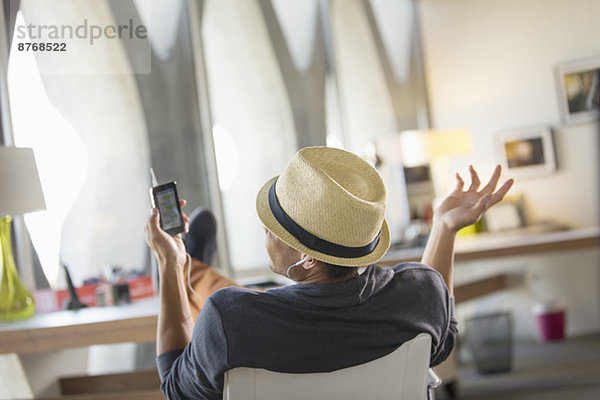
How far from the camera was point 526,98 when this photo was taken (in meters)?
6.05

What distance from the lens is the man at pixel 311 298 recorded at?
148 centimetres

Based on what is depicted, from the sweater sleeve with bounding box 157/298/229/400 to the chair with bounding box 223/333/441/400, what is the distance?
0.03 metres

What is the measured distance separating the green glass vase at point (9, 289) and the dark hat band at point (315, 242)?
4.79 ft

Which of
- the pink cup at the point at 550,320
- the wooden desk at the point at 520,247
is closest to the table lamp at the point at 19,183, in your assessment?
the wooden desk at the point at 520,247

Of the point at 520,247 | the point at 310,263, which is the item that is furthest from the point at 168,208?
the point at 520,247

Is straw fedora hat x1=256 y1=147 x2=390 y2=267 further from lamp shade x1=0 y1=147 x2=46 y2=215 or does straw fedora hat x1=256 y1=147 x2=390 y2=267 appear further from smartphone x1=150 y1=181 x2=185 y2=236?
lamp shade x1=0 y1=147 x2=46 y2=215

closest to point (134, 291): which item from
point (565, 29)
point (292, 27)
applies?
point (292, 27)

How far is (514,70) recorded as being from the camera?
6078mm

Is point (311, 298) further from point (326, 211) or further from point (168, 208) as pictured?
point (168, 208)

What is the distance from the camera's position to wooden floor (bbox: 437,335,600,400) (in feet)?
13.6

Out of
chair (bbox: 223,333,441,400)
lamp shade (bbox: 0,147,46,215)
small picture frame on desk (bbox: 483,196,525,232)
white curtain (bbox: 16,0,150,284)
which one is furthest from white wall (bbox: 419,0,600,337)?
chair (bbox: 223,333,441,400)

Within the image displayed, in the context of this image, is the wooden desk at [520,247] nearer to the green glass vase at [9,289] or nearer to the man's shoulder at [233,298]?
the green glass vase at [9,289]

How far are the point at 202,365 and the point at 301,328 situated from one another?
0.68 ft

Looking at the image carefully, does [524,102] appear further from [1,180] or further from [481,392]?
[1,180]
